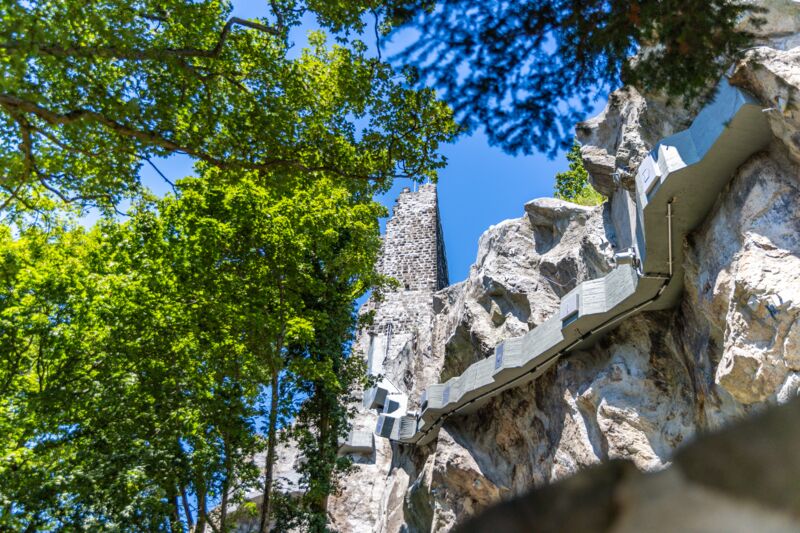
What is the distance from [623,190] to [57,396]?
11597 mm

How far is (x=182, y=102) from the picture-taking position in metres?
8.37

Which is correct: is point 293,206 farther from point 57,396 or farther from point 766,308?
point 766,308

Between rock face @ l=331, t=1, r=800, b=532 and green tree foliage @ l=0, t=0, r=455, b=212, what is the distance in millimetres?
4475

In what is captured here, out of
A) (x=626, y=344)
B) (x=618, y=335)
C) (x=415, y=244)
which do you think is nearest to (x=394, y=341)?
(x=415, y=244)

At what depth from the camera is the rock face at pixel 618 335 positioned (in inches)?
329

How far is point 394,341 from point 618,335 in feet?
56.8

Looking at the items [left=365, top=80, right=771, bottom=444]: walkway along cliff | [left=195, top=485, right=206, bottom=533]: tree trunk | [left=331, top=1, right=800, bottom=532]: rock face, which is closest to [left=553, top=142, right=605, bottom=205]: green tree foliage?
[left=331, top=1, right=800, bottom=532]: rock face

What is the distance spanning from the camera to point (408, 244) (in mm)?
32688

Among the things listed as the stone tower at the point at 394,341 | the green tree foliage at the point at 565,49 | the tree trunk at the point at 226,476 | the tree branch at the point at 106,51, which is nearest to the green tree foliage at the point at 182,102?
the tree branch at the point at 106,51

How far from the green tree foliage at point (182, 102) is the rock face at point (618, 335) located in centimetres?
447

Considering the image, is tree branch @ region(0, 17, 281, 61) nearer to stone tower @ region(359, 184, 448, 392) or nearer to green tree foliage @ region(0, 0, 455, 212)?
green tree foliage @ region(0, 0, 455, 212)

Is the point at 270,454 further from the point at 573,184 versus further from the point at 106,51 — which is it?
the point at 573,184

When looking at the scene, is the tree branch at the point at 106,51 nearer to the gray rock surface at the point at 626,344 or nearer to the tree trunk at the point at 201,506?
the gray rock surface at the point at 626,344

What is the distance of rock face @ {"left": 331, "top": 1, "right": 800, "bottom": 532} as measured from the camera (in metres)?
8.36
